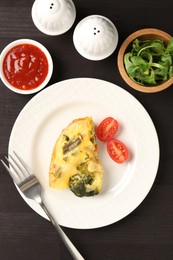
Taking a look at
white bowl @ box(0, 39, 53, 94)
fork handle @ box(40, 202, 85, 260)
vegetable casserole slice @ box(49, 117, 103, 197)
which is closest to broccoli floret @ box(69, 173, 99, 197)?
vegetable casserole slice @ box(49, 117, 103, 197)

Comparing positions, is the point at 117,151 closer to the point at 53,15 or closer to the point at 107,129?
the point at 107,129

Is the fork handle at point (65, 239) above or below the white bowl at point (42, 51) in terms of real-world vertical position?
below

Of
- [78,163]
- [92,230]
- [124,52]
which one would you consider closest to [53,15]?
[124,52]

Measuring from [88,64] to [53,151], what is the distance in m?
0.37

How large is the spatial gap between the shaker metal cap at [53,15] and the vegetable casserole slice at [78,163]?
37 cm

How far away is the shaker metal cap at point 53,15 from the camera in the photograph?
1.87 meters

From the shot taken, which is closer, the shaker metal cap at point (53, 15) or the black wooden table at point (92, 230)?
the shaker metal cap at point (53, 15)

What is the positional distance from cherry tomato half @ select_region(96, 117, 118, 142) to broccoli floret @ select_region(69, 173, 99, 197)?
0.16 meters

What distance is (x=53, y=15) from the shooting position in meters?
1.88

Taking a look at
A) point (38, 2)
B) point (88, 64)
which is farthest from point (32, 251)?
point (38, 2)

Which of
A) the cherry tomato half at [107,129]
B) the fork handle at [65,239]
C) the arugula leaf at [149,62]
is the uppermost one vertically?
the arugula leaf at [149,62]

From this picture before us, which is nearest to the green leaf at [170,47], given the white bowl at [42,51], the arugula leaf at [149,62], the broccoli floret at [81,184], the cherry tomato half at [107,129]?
the arugula leaf at [149,62]

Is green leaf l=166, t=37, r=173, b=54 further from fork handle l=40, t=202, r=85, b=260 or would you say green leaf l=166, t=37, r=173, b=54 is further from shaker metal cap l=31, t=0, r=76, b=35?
fork handle l=40, t=202, r=85, b=260

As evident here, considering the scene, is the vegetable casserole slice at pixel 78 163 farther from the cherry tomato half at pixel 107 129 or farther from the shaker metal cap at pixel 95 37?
the shaker metal cap at pixel 95 37
